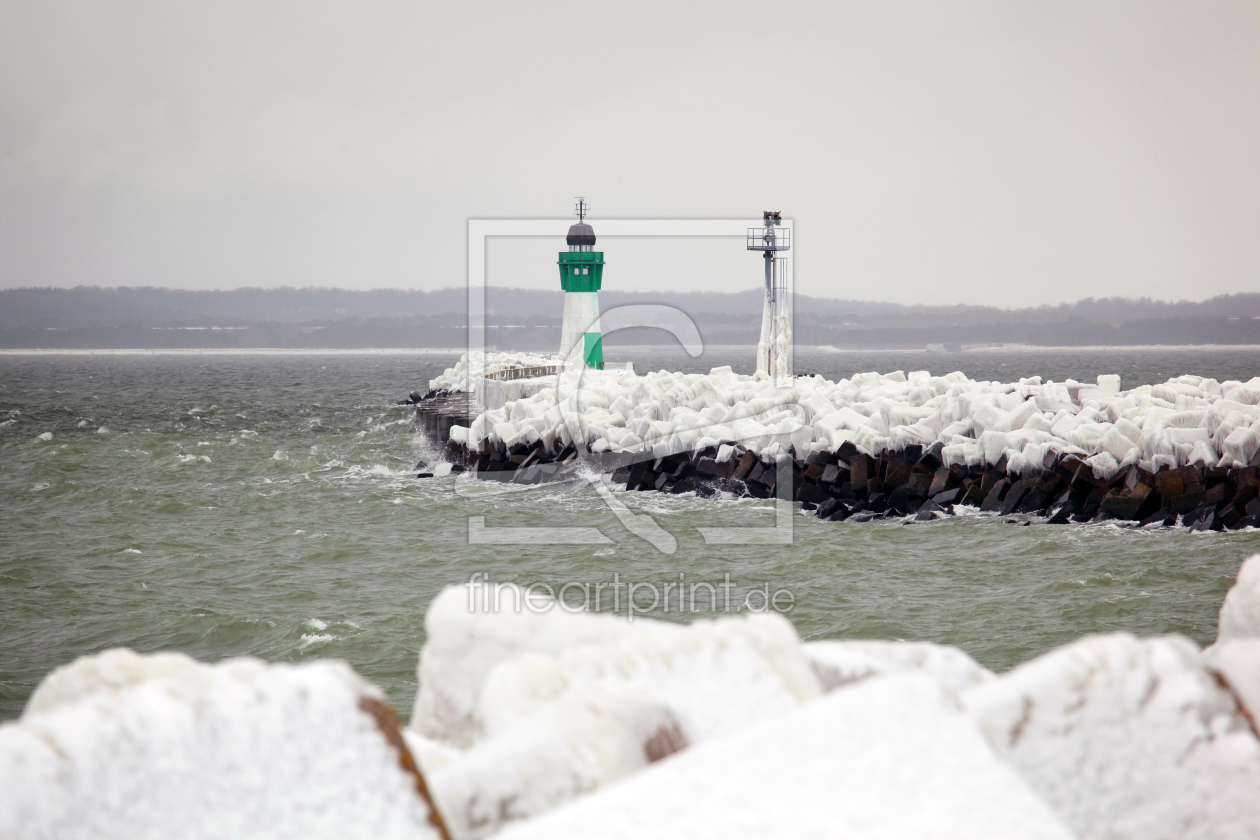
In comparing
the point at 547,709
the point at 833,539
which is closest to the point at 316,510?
the point at 833,539

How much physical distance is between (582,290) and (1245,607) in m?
19.4

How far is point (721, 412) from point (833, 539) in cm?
342

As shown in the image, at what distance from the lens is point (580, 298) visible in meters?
20.6

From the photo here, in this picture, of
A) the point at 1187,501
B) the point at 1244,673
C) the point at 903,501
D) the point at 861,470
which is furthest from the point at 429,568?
the point at 1187,501

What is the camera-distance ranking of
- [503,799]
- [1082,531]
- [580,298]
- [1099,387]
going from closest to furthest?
[503,799]
[1082,531]
[1099,387]
[580,298]

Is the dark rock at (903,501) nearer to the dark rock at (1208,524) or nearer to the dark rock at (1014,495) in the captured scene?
the dark rock at (1014,495)

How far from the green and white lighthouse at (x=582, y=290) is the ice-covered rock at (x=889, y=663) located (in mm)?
18837

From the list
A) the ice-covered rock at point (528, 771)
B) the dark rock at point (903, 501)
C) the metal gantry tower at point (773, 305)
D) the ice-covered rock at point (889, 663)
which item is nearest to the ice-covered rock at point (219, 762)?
the ice-covered rock at point (528, 771)

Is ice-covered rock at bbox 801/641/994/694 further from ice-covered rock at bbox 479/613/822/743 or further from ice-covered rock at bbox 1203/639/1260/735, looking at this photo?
ice-covered rock at bbox 1203/639/1260/735

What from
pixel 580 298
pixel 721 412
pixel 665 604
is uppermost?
pixel 580 298

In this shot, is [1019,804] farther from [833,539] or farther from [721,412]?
[721,412]

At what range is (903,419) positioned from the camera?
430 inches

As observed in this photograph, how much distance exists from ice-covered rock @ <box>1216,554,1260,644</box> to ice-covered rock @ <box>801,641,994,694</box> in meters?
0.69

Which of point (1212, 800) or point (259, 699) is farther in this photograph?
point (1212, 800)
